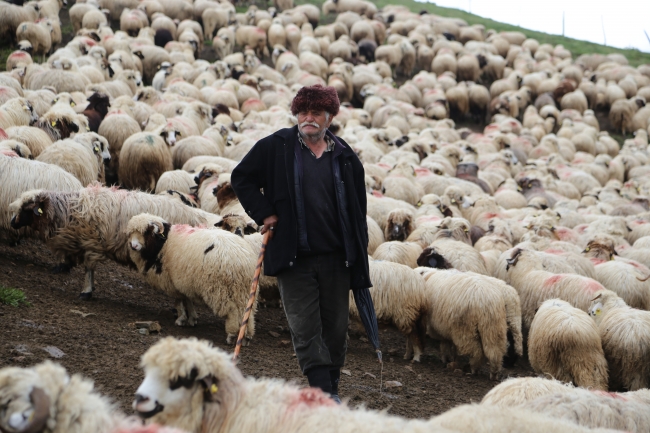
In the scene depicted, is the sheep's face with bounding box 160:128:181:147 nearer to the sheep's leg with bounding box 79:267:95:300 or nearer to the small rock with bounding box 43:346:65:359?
the sheep's leg with bounding box 79:267:95:300

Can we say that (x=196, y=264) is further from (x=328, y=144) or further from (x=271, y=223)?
(x=328, y=144)

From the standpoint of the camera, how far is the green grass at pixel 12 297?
6.36 m

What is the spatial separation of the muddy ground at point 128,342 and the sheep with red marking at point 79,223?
1.28ft

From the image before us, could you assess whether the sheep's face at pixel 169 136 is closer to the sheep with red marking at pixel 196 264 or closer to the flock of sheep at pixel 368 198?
the flock of sheep at pixel 368 198

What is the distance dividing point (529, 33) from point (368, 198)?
2892 cm

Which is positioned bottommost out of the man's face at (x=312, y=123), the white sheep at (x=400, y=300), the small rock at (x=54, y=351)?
the small rock at (x=54, y=351)

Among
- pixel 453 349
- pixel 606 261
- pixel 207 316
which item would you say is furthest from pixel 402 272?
pixel 606 261

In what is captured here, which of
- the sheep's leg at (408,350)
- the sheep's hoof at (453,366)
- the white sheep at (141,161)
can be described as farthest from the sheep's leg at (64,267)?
the sheep's hoof at (453,366)

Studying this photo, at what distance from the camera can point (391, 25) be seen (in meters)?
31.8

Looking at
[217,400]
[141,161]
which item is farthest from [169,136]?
[217,400]

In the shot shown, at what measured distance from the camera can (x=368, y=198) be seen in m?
11.3

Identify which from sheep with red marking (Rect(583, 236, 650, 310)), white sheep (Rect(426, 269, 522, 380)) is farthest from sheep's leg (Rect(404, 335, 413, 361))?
sheep with red marking (Rect(583, 236, 650, 310))

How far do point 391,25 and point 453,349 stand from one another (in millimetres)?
26082

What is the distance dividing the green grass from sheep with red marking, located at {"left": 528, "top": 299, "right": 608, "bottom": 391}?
15.9ft
